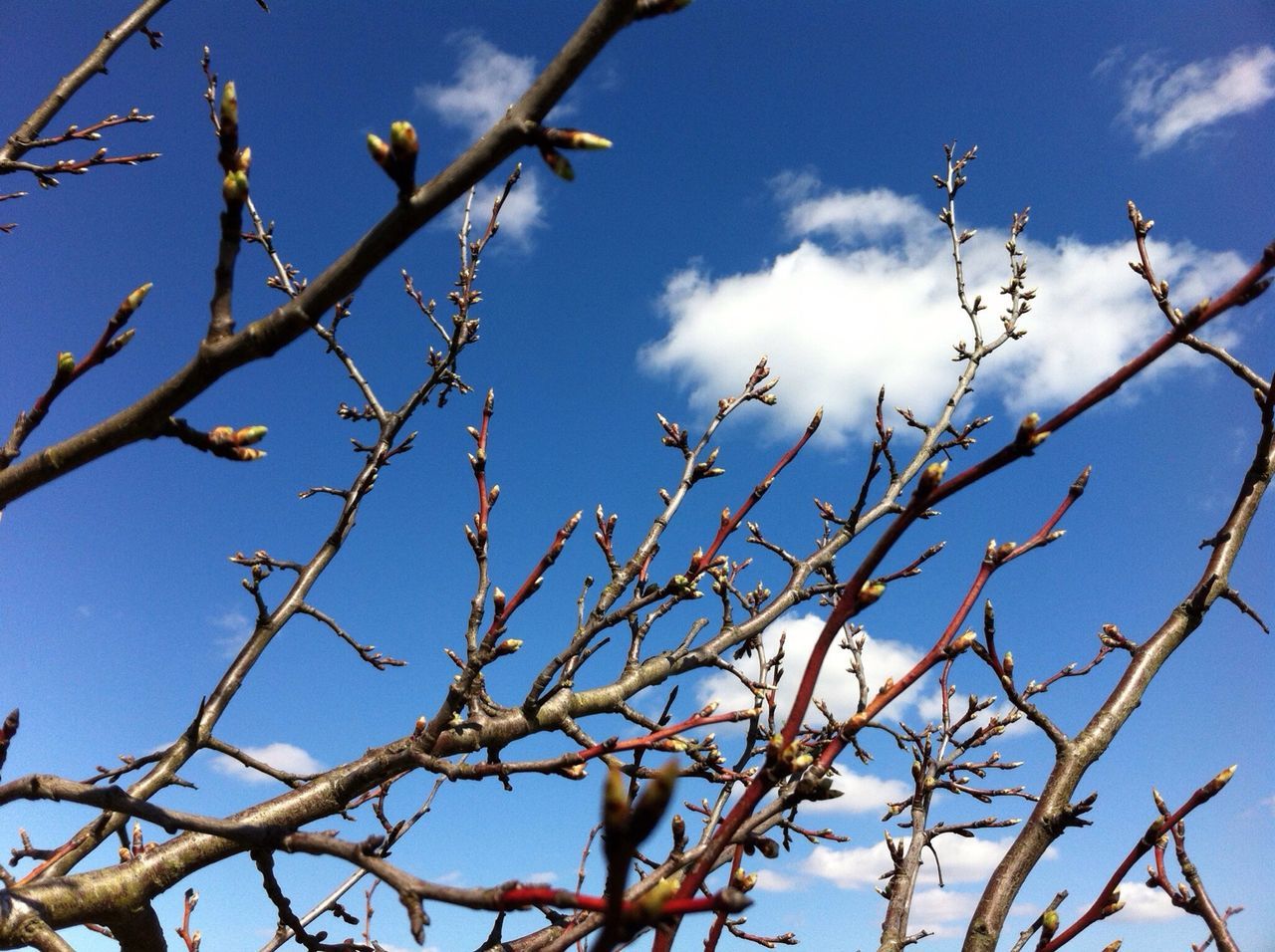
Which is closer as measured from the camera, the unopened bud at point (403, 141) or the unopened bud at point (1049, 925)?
the unopened bud at point (403, 141)

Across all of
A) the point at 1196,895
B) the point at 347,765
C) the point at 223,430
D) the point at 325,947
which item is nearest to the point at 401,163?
the point at 223,430

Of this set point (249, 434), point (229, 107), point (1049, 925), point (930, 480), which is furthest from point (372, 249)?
point (1049, 925)

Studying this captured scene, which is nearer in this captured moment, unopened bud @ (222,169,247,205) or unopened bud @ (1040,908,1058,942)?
unopened bud @ (222,169,247,205)

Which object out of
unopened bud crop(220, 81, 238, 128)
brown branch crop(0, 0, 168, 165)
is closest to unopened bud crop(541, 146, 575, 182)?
unopened bud crop(220, 81, 238, 128)

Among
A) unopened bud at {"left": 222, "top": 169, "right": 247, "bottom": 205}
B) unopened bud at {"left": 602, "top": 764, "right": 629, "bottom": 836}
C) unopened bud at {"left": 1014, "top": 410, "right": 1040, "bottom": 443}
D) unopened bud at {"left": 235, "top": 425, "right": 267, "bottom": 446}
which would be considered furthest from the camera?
unopened bud at {"left": 235, "top": 425, "right": 267, "bottom": 446}

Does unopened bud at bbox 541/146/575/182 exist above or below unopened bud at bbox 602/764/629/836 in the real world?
above

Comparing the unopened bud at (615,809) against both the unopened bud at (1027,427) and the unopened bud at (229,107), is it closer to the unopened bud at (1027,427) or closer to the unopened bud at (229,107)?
the unopened bud at (1027,427)

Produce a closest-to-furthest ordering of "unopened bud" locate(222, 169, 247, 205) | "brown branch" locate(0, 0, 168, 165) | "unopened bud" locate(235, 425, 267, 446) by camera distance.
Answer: "unopened bud" locate(222, 169, 247, 205)
"unopened bud" locate(235, 425, 267, 446)
"brown branch" locate(0, 0, 168, 165)

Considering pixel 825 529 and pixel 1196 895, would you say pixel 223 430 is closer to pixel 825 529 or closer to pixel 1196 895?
pixel 1196 895

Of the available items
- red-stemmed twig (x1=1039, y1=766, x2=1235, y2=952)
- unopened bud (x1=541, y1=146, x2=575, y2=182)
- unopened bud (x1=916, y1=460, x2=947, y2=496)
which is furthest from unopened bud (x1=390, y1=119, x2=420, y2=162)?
red-stemmed twig (x1=1039, y1=766, x2=1235, y2=952)

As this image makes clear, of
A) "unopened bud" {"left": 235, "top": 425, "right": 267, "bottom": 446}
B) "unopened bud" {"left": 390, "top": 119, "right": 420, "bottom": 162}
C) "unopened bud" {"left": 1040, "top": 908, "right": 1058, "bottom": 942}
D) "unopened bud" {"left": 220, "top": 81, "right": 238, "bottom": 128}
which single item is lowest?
"unopened bud" {"left": 1040, "top": 908, "right": 1058, "bottom": 942}

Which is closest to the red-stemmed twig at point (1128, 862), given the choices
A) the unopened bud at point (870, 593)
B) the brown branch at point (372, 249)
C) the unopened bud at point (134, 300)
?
the unopened bud at point (870, 593)

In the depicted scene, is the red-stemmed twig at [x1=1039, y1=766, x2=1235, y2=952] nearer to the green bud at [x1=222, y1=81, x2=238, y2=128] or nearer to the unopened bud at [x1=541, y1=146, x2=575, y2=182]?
the unopened bud at [x1=541, y1=146, x2=575, y2=182]

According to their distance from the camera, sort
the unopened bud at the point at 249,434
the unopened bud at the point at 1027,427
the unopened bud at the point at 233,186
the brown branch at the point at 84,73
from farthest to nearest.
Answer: the brown branch at the point at 84,73
the unopened bud at the point at 249,434
the unopened bud at the point at 233,186
the unopened bud at the point at 1027,427
